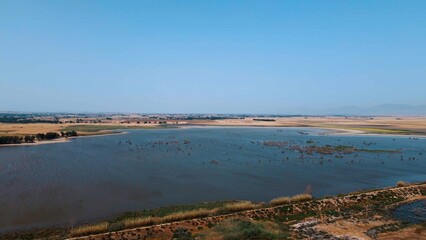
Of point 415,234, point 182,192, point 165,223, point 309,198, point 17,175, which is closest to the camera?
point 415,234

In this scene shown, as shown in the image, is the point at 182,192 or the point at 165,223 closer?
the point at 165,223

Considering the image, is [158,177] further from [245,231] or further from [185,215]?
[245,231]

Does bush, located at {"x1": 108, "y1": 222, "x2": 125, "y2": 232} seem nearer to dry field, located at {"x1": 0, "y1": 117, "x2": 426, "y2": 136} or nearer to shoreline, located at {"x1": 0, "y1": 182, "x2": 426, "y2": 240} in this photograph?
shoreline, located at {"x1": 0, "y1": 182, "x2": 426, "y2": 240}

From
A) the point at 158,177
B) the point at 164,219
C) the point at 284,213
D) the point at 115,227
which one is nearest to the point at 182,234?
the point at 164,219

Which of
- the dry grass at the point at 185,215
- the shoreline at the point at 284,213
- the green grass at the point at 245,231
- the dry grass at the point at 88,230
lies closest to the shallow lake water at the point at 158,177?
the shoreline at the point at 284,213

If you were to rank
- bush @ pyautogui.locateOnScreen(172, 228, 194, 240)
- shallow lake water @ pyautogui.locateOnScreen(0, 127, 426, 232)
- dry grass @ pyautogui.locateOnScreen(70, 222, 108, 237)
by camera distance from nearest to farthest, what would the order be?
1. bush @ pyautogui.locateOnScreen(172, 228, 194, 240)
2. dry grass @ pyautogui.locateOnScreen(70, 222, 108, 237)
3. shallow lake water @ pyautogui.locateOnScreen(0, 127, 426, 232)

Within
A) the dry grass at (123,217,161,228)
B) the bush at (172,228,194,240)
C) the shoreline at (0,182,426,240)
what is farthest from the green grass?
the dry grass at (123,217,161,228)

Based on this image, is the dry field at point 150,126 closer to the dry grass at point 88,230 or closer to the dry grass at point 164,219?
the dry grass at point 88,230

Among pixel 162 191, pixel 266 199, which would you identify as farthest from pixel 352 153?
pixel 162 191

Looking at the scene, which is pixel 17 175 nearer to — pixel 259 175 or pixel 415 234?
pixel 259 175
